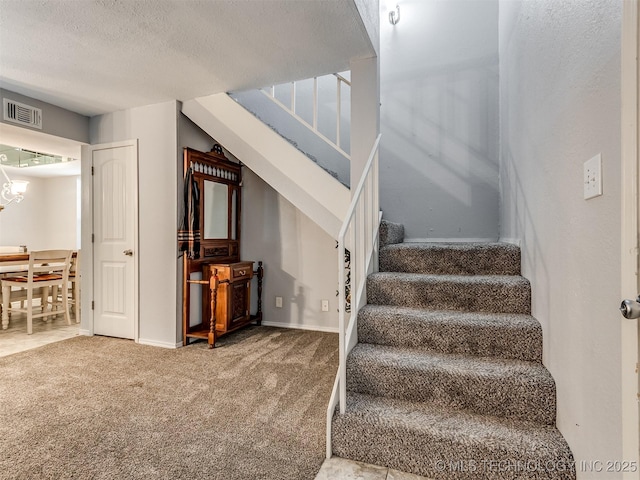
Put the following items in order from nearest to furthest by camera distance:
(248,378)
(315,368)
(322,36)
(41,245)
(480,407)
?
(480,407) → (322,36) → (248,378) → (315,368) → (41,245)

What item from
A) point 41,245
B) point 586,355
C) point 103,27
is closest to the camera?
point 586,355

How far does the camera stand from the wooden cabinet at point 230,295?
3234 mm

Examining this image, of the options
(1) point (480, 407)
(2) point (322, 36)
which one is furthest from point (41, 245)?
(1) point (480, 407)

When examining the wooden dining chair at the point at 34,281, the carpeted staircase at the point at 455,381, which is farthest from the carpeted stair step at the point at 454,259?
the wooden dining chair at the point at 34,281

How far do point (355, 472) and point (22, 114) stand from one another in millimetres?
3916

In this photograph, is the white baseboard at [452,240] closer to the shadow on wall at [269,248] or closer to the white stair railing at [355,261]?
the white stair railing at [355,261]

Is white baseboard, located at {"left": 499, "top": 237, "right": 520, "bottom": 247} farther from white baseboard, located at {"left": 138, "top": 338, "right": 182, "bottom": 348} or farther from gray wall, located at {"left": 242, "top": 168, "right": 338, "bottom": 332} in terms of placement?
white baseboard, located at {"left": 138, "top": 338, "right": 182, "bottom": 348}

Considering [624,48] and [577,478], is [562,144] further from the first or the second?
[577,478]

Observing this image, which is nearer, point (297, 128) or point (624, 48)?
point (624, 48)

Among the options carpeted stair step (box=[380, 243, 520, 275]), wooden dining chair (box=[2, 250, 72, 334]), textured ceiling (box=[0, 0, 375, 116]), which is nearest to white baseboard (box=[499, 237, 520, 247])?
carpeted stair step (box=[380, 243, 520, 275])

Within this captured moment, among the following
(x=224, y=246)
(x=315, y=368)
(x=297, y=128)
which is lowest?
(x=315, y=368)

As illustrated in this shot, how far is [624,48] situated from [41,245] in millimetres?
8680

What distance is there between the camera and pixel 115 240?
345 cm

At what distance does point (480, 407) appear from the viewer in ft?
4.87
